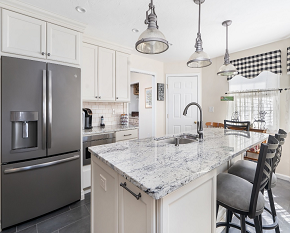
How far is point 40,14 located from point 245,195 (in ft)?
9.05

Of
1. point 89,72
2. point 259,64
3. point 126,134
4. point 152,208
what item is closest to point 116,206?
point 152,208

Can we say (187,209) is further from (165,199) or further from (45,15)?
(45,15)

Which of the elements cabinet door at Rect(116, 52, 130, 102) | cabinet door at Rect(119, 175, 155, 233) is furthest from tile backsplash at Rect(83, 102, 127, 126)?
cabinet door at Rect(119, 175, 155, 233)

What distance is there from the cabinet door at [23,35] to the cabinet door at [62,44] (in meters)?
0.06

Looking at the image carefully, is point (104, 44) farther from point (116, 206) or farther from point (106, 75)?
point (116, 206)

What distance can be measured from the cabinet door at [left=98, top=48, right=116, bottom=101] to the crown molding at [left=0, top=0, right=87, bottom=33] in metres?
0.61

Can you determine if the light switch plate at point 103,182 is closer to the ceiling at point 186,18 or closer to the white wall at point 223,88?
the ceiling at point 186,18

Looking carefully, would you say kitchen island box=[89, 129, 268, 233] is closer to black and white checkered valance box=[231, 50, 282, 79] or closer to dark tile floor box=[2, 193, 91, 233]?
dark tile floor box=[2, 193, 91, 233]

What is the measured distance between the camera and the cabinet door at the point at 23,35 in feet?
5.48

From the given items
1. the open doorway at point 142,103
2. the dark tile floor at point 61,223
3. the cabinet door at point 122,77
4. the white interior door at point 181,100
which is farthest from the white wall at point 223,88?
the dark tile floor at point 61,223

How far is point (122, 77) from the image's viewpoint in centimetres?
301

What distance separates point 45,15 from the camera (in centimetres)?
188

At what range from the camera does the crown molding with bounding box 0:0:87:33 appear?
168 cm

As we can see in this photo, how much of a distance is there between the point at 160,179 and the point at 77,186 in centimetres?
182
